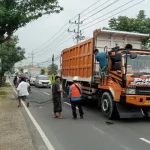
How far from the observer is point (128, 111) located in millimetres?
11289

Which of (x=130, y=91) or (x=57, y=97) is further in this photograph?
(x=57, y=97)

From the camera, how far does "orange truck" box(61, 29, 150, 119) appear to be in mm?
10664

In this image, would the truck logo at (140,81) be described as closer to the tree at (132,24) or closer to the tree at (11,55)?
the tree at (132,24)

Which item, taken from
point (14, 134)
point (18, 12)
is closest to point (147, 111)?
point (14, 134)

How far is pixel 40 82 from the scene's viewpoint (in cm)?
3691

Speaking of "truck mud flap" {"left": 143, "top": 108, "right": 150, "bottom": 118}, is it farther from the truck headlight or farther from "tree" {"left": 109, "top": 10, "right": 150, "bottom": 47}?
"tree" {"left": 109, "top": 10, "right": 150, "bottom": 47}

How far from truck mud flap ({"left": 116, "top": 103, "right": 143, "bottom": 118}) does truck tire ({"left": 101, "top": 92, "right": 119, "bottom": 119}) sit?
0.22 meters

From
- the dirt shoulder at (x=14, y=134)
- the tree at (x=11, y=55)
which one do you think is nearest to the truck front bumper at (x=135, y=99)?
the dirt shoulder at (x=14, y=134)

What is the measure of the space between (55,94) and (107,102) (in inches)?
81.2

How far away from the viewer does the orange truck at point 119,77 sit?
10.7 m

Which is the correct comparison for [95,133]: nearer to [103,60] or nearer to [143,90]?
[143,90]

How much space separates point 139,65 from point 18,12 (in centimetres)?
959

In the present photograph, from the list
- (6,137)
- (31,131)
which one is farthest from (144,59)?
(6,137)

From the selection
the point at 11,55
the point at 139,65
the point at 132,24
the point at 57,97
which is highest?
the point at 132,24
